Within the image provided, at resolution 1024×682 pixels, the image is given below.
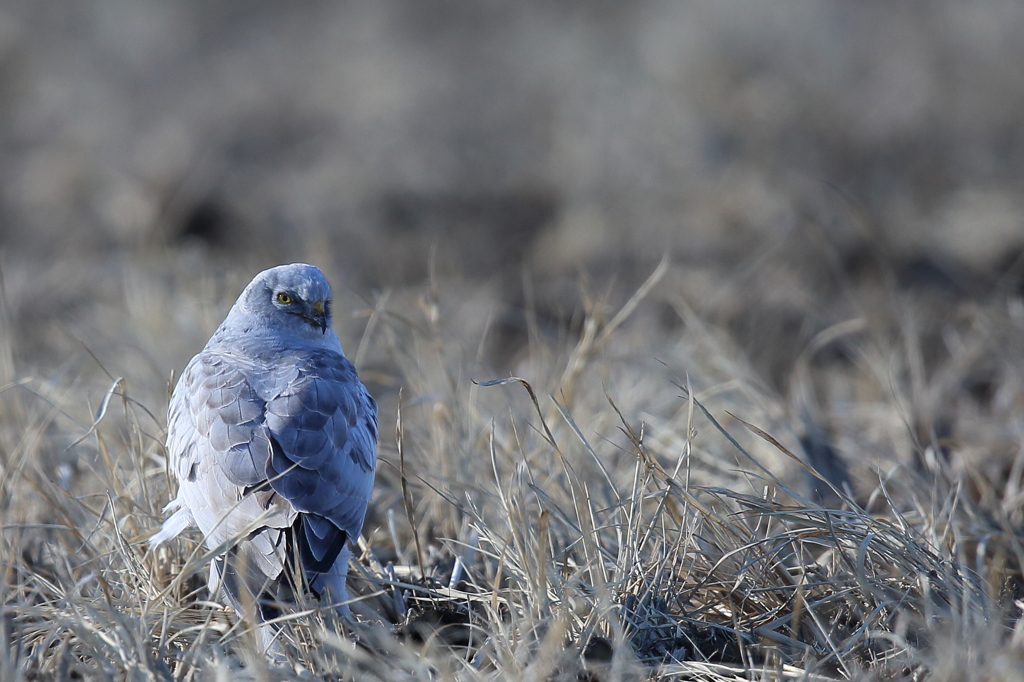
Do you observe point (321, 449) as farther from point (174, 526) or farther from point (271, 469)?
point (174, 526)

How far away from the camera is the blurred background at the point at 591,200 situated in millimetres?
4273

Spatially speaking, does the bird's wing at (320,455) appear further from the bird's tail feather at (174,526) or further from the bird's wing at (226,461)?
the bird's tail feather at (174,526)

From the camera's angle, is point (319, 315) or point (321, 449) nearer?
point (321, 449)

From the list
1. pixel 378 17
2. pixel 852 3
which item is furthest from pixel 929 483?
pixel 378 17

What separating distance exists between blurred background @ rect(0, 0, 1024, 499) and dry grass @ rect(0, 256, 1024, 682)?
1.64ft

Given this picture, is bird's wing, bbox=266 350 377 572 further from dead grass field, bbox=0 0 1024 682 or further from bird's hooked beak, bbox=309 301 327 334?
bird's hooked beak, bbox=309 301 327 334

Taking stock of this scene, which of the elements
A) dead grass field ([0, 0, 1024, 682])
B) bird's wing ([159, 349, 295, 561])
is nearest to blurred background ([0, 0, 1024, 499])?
dead grass field ([0, 0, 1024, 682])

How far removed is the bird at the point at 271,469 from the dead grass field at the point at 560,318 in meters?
0.13

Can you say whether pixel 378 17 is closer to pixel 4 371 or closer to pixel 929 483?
pixel 4 371

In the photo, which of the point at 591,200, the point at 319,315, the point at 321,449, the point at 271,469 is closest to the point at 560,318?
the point at 319,315


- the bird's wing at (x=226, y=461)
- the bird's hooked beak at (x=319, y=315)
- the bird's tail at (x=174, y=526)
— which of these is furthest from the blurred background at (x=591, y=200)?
the bird's tail at (x=174, y=526)

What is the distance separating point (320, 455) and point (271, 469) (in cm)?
14

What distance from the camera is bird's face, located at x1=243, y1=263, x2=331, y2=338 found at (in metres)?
2.91

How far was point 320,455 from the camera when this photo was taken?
239 centimetres
